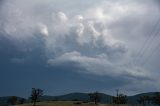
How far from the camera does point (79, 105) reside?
200m
